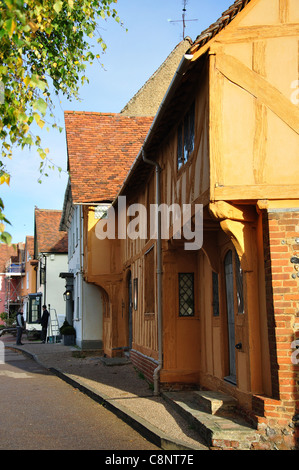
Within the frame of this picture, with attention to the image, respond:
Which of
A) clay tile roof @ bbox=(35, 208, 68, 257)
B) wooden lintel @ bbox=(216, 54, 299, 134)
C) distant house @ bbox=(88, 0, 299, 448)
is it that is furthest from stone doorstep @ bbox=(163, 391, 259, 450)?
clay tile roof @ bbox=(35, 208, 68, 257)

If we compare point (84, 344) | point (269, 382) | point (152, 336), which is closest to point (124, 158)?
point (84, 344)

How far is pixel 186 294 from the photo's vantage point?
1109 cm

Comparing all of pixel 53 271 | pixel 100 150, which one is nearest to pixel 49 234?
pixel 53 271

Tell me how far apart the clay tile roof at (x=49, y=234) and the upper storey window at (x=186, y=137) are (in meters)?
24.4

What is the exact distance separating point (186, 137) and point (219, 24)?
2426mm

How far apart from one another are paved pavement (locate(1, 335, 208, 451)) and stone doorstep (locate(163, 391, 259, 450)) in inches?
5.0

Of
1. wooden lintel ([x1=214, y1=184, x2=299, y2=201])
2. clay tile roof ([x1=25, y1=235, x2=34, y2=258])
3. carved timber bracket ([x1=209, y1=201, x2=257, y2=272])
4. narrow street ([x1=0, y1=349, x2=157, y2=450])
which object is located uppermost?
clay tile roof ([x1=25, y1=235, x2=34, y2=258])

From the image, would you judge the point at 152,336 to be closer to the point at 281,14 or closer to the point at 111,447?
the point at 111,447

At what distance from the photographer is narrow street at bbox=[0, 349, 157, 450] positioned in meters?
6.94

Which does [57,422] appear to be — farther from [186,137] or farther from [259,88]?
[259,88]

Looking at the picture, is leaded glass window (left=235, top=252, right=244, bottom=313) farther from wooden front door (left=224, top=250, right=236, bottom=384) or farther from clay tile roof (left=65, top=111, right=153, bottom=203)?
clay tile roof (left=65, top=111, right=153, bottom=203)

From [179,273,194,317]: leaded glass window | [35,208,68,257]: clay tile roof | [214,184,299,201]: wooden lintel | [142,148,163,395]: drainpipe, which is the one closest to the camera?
[214,184,299,201]: wooden lintel

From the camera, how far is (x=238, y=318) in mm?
7770
